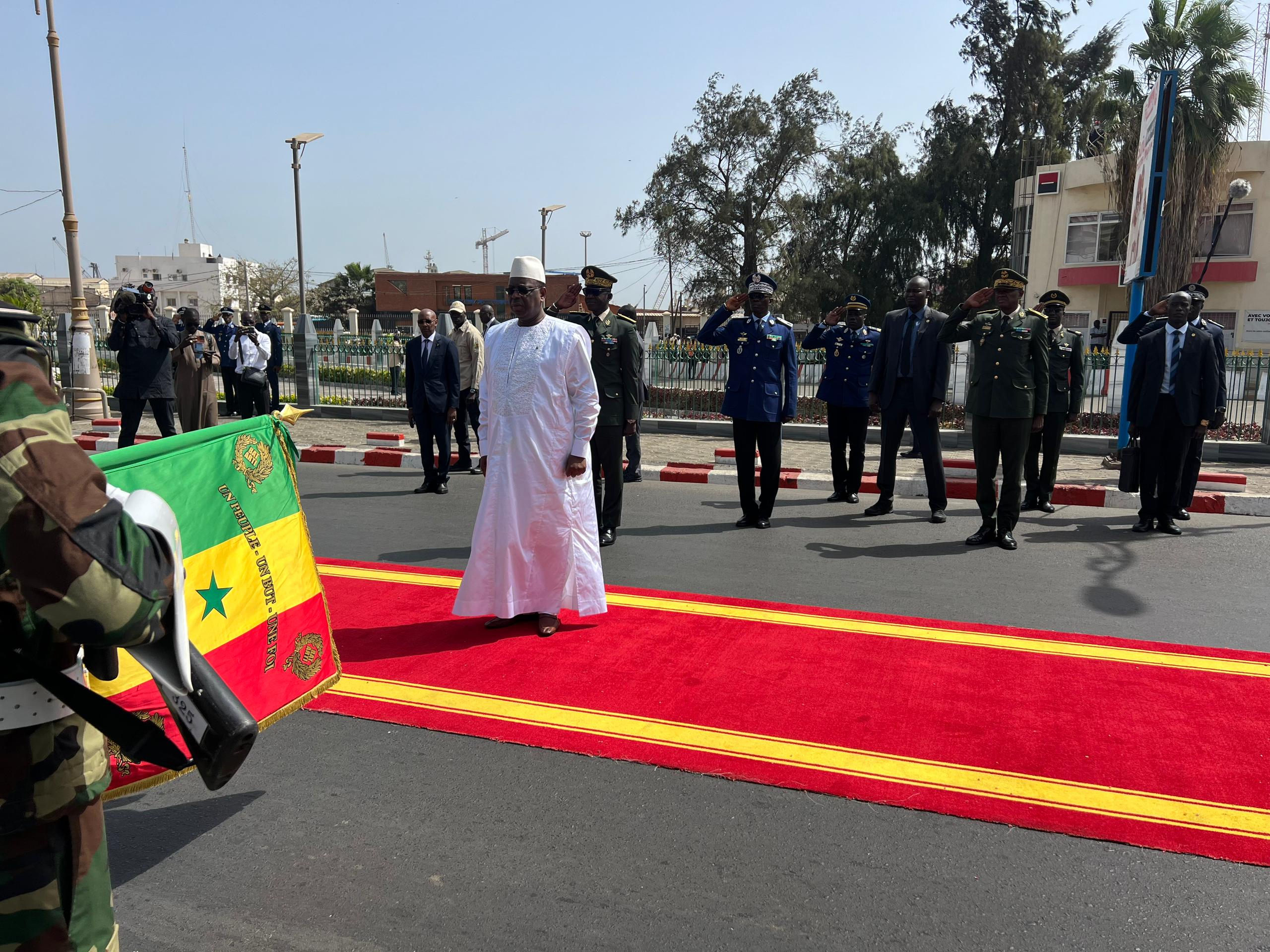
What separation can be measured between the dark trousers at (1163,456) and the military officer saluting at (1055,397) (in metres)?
0.92

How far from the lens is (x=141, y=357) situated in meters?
10.4

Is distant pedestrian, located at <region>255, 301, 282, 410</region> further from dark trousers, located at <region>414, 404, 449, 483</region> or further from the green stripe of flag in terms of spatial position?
the green stripe of flag

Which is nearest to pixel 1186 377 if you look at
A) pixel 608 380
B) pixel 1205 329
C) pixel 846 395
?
pixel 1205 329

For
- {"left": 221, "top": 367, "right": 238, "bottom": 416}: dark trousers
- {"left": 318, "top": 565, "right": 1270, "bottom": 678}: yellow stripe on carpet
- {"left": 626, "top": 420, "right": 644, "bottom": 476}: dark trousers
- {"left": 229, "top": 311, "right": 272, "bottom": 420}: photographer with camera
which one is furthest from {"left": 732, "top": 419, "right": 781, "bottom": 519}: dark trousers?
{"left": 221, "top": 367, "right": 238, "bottom": 416}: dark trousers

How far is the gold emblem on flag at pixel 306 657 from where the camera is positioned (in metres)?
3.13

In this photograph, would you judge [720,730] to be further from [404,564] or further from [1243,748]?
[404,564]

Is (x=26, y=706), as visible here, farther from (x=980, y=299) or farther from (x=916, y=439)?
(x=916, y=439)

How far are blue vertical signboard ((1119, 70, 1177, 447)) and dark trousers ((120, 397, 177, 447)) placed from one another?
10.5m

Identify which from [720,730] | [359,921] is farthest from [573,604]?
[359,921]

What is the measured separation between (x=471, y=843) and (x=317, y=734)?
115 cm

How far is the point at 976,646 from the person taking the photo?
16.2 feet

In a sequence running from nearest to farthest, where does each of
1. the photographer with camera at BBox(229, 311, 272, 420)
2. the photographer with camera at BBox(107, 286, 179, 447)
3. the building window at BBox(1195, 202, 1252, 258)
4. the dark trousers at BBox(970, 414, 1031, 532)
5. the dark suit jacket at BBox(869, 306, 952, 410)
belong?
1. the dark trousers at BBox(970, 414, 1031, 532)
2. the dark suit jacket at BBox(869, 306, 952, 410)
3. the photographer with camera at BBox(107, 286, 179, 447)
4. the photographer with camera at BBox(229, 311, 272, 420)
5. the building window at BBox(1195, 202, 1252, 258)

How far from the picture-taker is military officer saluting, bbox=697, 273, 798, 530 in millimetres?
8031

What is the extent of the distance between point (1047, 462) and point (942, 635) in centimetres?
454
